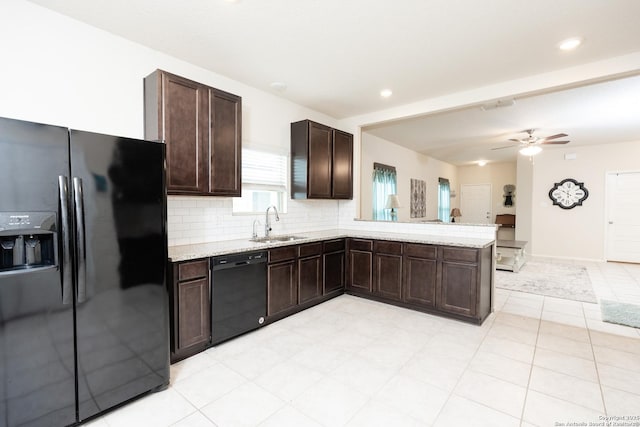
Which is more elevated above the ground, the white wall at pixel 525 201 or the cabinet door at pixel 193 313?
the white wall at pixel 525 201

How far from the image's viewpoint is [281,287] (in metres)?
3.29

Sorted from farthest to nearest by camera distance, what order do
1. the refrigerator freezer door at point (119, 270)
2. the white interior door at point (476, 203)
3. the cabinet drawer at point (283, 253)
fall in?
the white interior door at point (476, 203) → the cabinet drawer at point (283, 253) → the refrigerator freezer door at point (119, 270)

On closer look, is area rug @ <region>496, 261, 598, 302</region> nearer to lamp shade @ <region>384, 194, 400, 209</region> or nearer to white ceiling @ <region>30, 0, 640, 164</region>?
lamp shade @ <region>384, 194, 400, 209</region>

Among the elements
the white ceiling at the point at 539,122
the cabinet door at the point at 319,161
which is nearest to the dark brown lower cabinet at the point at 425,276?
the cabinet door at the point at 319,161

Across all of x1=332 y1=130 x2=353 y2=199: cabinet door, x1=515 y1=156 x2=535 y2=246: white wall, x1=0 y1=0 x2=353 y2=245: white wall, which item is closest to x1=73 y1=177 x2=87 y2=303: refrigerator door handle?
x1=0 y1=0 x2=353 y2=245: white wall

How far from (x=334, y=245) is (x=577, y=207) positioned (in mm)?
6445

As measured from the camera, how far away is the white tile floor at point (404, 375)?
74.2 inches

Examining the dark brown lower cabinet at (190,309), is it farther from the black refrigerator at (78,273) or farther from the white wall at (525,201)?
the white wall at (525,201)

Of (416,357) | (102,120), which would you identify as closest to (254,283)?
(416,357)

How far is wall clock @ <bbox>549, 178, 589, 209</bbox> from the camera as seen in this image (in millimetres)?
6965

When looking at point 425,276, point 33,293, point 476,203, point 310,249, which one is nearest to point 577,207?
point 476,203

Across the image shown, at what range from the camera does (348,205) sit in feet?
16.3

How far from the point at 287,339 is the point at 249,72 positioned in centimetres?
274

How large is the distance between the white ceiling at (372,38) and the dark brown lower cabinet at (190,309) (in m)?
1.90
